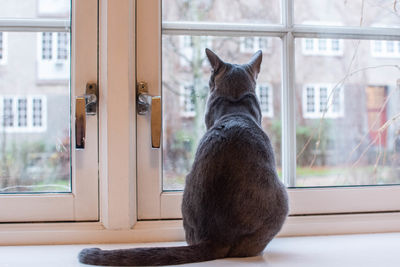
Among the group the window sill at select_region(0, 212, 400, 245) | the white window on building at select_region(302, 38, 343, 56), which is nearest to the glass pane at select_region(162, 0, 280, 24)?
the white window on building at select_region(302, 38, 343, 56)

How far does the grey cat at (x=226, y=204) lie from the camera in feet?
2.12

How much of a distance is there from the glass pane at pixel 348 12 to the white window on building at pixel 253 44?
0.10 metres

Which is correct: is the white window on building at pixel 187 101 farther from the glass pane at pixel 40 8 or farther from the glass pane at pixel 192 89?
the glass pane at pixel 40 8

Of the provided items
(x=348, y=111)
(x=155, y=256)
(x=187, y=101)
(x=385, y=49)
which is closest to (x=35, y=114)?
(x=187, y=101)

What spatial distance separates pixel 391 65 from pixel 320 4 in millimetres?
269

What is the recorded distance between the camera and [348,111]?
1.00 meters

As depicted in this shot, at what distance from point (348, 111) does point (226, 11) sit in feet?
1.44

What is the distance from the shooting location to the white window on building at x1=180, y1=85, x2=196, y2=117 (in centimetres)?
94

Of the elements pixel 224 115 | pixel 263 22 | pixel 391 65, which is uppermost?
pixel 263 22

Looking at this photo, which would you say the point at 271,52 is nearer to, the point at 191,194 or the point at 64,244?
the point at 191,194

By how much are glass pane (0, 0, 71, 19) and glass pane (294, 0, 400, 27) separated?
61 cm

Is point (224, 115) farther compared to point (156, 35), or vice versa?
point (156, 35)

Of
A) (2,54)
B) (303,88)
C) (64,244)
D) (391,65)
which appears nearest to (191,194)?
(64,244)

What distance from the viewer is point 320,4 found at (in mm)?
989
